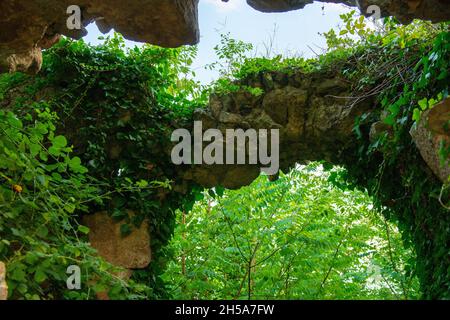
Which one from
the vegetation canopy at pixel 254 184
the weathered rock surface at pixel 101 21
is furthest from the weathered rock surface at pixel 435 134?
the weathered rock surface at pixel 101 21

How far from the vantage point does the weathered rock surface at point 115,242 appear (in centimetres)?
477

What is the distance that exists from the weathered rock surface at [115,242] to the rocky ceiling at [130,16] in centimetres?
181

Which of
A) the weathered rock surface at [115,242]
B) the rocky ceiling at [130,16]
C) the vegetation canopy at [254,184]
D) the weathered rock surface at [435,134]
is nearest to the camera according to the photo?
the weathered rock surface at [435,134]

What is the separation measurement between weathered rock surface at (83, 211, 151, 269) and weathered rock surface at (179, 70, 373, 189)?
0.89m

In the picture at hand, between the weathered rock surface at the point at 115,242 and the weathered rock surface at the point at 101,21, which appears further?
the weathered rock surface at the point at 115,242

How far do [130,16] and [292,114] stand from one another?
223cm

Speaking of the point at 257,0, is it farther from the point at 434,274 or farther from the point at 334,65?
the point at 434,274

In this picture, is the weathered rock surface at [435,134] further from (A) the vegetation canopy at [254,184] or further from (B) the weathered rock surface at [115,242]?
(B) the weathered rock surface at [115,242]

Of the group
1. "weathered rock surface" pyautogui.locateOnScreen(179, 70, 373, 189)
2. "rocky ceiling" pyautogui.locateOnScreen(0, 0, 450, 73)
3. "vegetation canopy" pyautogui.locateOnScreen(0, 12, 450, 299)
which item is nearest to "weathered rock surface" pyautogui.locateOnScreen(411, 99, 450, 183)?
"vegetation canopy" pyautogui.locateOnScreen(0, 12, 450, 299)

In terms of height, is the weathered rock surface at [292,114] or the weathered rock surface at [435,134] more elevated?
the weathered rock surface at [292,114]

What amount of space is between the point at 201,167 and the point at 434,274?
98.7 inches

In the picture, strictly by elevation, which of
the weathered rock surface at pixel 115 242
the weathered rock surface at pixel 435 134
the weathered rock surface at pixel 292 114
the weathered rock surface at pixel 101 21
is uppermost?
the weathered rock surface at pixel 101 21

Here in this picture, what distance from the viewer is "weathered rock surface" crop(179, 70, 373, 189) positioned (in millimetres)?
4875

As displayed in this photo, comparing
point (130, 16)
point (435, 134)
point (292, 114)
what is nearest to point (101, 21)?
point (130, 16)
